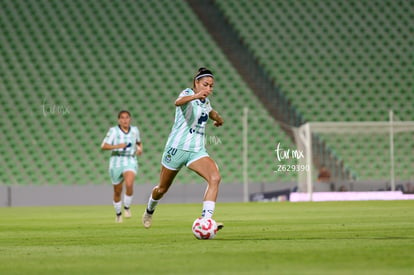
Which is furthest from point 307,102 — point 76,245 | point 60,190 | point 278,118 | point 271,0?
point 76,245

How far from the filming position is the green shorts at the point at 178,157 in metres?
9.17

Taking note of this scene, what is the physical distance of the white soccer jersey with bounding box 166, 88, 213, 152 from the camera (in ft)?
30.2

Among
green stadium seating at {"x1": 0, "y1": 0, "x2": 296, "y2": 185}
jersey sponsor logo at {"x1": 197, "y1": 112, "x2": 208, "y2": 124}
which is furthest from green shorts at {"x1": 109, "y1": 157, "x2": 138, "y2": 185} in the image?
green stadium seating at {"x1": 0, "y1": 0, "x2": 296, "y2": 185}

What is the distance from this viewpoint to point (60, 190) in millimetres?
23219

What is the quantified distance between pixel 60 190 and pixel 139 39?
6677mm

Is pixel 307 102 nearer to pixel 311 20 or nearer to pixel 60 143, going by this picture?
pixel 311 20

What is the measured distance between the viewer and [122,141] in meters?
14.9

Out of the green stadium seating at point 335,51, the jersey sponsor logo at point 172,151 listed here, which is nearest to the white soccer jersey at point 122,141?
the jersey sponsor logo at point 172,151

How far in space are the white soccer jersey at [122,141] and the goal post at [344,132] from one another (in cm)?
860

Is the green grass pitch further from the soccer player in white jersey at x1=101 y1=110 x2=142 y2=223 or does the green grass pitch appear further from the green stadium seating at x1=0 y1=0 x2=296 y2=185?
the green stadium seating at x1=0 y1=0 x2=296 y2=185

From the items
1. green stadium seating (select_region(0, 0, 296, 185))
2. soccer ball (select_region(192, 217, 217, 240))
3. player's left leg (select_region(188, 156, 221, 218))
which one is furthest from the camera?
green stadium seating (select_region(0, 0, 296, 185))

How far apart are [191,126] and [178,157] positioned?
39 cm

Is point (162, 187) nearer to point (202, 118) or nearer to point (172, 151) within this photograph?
point (172, 151)

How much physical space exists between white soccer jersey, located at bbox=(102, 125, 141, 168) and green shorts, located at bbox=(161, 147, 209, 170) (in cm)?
551
